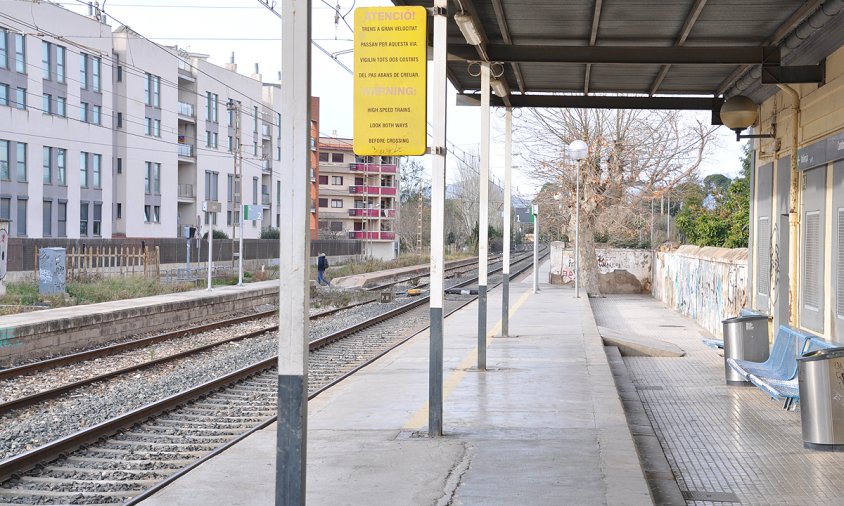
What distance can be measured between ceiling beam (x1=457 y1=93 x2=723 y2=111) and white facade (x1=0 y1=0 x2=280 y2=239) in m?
25.7

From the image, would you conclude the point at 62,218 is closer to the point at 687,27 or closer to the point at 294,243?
the point at 687,27

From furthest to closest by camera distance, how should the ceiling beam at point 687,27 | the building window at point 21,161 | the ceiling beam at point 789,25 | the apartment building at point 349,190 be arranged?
1. the apartment building at point 349,190
2. the building window at point 21,161
3. the ceiling beam at point 687,27
4. the ceiling beam at point 789,25

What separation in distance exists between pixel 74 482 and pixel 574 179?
25.2m

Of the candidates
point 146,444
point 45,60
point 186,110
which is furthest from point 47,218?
point 146,444

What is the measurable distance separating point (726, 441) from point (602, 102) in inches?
296

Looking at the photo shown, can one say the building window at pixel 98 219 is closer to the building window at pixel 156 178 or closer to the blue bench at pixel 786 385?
the building window at pixel 156 178

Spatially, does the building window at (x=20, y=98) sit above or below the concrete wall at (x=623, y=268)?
above

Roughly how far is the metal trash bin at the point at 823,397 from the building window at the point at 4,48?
143 feet

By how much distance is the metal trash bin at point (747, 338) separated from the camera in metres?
11.9

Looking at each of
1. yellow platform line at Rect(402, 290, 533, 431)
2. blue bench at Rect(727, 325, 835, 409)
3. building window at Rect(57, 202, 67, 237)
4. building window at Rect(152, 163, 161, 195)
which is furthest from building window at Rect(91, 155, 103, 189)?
blue bench at Rect(727, 325, 835, 409)

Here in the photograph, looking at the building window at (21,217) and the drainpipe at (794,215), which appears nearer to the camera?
the drainpipe at (794,215)

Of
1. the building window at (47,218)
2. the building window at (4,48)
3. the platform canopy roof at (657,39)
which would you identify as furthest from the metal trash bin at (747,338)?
the building window at (47,218)

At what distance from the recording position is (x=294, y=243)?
448 centimetres

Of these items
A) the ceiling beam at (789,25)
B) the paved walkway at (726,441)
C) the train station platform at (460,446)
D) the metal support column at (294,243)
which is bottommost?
the paved walkway at (726,441)
